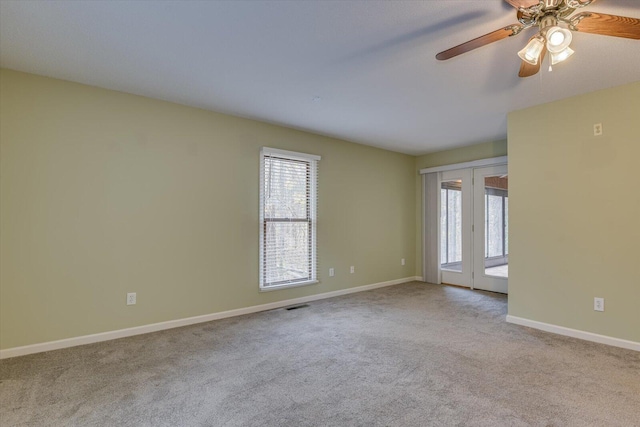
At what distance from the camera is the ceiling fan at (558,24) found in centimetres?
164

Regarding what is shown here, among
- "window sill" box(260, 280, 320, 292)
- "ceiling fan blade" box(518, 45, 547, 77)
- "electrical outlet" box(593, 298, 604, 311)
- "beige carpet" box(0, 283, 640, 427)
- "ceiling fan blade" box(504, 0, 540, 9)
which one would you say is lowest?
"beige carpet" box(0, 283, 640, 427)

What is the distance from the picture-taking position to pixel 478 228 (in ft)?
17.4

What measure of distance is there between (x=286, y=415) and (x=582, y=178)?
350 cm

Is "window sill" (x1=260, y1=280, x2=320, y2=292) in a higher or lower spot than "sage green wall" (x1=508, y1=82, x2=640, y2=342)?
lower

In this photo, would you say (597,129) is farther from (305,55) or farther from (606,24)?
(305,55)

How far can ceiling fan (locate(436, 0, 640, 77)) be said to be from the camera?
5.39ft

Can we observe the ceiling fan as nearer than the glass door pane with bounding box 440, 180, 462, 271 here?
Yes

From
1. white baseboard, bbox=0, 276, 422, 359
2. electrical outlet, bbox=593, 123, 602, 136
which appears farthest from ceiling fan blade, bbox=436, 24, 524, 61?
white baseboard, bbox=0, 276, 422, 359

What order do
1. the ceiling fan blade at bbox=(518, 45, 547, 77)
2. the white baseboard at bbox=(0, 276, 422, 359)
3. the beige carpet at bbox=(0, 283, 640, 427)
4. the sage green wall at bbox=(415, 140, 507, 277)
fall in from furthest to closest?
the sage green wall at bbox=(415, 140, 507, 277) → the white baseboard at bbox=(0, 276, 422, 359) → the ceiling fan blade at bbox=(518, 45, 547, 77) → the beige carpet at bbox=(0, 283, 640, 427)

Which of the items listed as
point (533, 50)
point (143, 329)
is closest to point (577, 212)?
point (533, 50)

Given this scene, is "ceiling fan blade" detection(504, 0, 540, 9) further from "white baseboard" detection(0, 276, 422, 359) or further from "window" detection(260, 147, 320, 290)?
"white baseboard" detection(0, 276, 422, 359)

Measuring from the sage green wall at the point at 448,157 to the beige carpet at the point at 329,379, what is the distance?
2.71 meters

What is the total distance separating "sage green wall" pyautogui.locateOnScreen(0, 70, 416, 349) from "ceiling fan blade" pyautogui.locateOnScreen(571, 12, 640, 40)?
10.8ft

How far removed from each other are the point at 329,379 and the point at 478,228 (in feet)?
13.1
